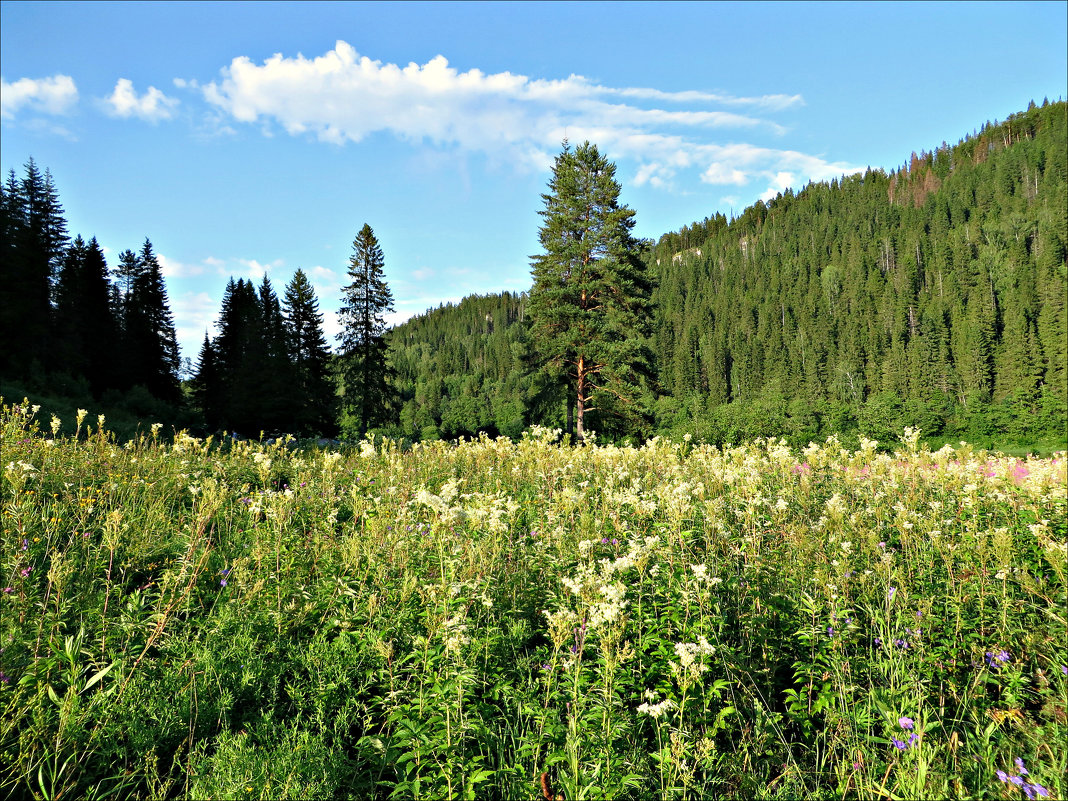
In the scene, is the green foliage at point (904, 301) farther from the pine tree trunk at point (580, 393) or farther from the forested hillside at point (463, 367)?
the forested hillside at point (463, 367)

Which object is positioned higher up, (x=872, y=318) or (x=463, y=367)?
(x=463, y=367)

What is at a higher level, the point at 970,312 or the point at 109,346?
the point at 970,312

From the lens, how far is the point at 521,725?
293 cm

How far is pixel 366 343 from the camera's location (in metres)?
31.1

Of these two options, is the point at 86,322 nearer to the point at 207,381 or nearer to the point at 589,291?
the point at 207,381

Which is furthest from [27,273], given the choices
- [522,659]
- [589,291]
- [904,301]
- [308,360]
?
[904,301]

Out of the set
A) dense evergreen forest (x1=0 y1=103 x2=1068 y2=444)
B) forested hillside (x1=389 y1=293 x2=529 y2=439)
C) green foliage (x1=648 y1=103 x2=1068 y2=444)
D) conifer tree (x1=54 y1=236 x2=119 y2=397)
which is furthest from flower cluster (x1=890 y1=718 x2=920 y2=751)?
forested hillside (x1=389 y1=293 x2=529 y2=439)

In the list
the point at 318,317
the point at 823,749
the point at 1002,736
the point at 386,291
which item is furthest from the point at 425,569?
the point at 318,317

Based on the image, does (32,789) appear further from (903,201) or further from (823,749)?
(903,201)

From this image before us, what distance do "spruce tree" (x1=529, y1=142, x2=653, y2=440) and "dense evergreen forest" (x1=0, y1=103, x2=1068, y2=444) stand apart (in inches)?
46.4

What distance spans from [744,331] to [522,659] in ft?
387

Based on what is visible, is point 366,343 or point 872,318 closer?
point 366,343

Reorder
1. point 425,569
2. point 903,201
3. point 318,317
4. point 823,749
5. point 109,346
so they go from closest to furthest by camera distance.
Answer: point 823,749 → point 425,569 → point 109,346 → point 318,317 → point 903,201

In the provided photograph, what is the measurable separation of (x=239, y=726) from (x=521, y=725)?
1.62 m
